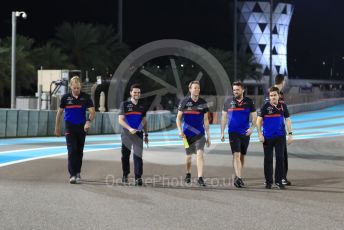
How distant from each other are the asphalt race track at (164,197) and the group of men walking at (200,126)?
322 millimetres

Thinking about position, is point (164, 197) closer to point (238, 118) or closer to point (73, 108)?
point (238, 118)

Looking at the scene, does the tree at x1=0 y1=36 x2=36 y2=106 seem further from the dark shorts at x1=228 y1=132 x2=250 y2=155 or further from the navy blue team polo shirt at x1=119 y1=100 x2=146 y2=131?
the dark shorts at x1=228 y1=132 x2=250 y2=155

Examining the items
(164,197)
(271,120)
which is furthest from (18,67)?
(164,197)

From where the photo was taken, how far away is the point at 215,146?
19.1m

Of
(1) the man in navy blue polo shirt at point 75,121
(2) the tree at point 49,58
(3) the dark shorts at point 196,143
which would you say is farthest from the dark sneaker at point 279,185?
(2) the tree at point 49,58

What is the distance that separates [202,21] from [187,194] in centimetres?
11947

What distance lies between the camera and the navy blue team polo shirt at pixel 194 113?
993cm

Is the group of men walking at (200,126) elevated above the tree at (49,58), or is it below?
below

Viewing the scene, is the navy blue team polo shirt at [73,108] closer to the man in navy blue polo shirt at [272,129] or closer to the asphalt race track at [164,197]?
the asphalt race track at [164,197]

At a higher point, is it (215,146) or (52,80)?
(52,80)

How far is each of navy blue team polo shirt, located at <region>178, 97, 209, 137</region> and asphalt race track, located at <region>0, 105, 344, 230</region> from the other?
94cm

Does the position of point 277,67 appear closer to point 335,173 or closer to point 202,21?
point 202,21

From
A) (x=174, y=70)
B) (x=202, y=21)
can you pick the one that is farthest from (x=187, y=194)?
(x=202, y=21)

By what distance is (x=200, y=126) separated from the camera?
32.7ft
